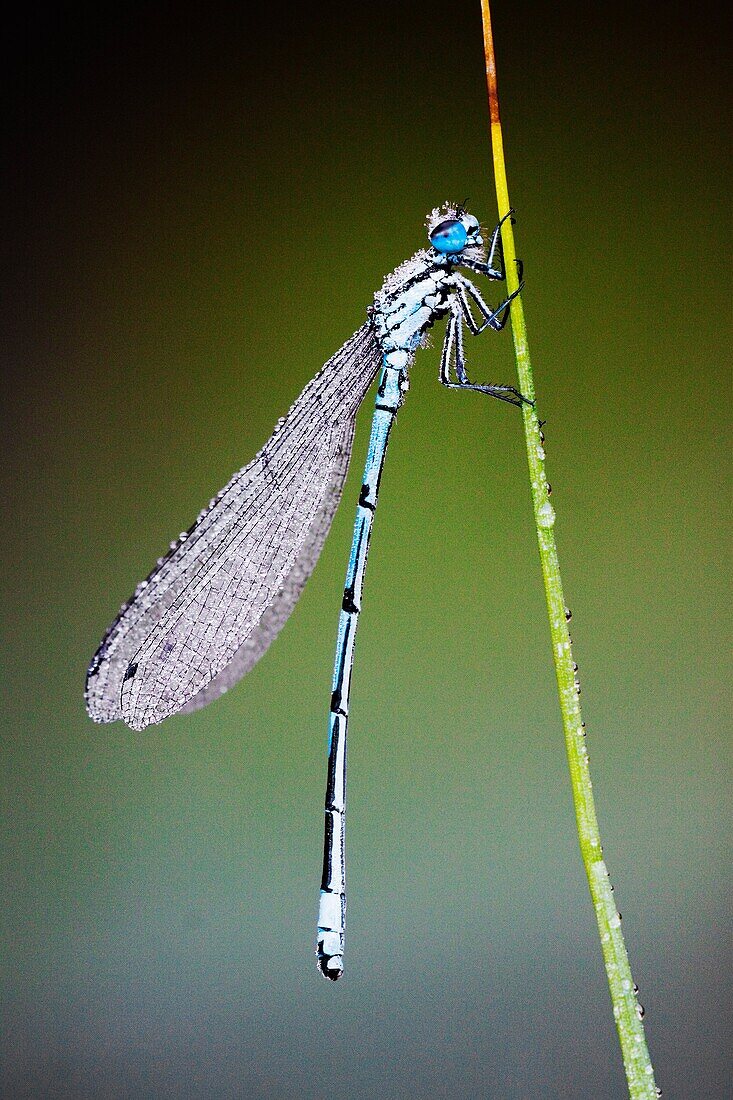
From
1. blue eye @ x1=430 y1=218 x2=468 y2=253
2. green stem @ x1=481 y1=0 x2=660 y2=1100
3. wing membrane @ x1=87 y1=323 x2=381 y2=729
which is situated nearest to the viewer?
green stem @ x1=481 y1=0 x2=660 y2=1100

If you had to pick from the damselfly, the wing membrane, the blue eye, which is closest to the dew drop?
the damselfly

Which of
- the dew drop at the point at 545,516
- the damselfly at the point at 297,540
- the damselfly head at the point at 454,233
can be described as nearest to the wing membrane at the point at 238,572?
the damselfly at the point at 297,540

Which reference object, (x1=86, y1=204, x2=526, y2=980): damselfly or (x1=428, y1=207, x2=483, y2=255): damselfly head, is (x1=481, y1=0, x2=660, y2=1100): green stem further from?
(x1=428, y1=207, x2=483, y2=255): damselfly head

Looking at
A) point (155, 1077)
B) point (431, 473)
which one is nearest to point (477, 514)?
point (431, 473)

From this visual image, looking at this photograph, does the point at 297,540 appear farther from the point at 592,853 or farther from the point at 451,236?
the point at 592,853

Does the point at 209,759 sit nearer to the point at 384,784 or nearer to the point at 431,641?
the point at 384,784

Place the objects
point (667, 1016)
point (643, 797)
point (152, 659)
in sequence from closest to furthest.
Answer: point (152, 659) < point (667, 1016) < point (643, 797)
